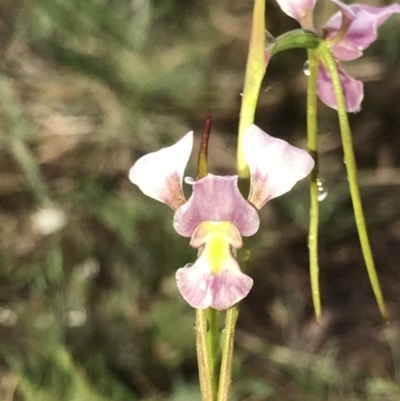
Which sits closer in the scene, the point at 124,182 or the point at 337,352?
the point at 337,352

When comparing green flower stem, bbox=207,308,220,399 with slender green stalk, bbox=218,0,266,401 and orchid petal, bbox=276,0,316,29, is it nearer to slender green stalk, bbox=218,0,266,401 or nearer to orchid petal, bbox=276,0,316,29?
slender green stalk, bbox=218,0,266,401

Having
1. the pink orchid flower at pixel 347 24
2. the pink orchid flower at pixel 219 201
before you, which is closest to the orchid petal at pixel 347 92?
the pink orchid flower at pixel 347 24

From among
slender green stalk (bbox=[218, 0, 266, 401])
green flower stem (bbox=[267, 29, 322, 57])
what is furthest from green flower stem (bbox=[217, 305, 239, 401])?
green flower stem (bbox=[267, 29, 322, 57])

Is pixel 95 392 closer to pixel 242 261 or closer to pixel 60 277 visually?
pixel 60 277

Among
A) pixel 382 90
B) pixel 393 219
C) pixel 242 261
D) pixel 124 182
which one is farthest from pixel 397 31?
pixel 242 261

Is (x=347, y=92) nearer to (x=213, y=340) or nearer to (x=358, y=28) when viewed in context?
(x=358, y=28)

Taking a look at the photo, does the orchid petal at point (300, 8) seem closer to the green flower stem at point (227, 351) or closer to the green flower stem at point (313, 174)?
the green flower stem at point (313, 174)
